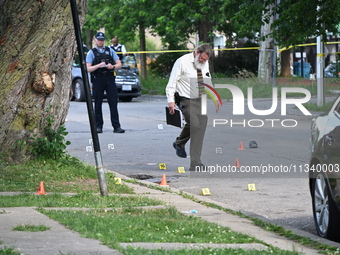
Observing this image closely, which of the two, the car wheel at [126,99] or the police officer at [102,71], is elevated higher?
the police officer at [102,71]

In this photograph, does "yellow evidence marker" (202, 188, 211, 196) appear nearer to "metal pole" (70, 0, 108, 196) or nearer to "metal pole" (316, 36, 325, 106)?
"metal pole" (70, 0, 108, 196)

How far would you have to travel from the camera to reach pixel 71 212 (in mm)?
7941

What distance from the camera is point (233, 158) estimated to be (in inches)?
545

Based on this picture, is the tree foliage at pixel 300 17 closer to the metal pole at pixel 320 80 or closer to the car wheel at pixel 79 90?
the metal pole at pixel 320 80

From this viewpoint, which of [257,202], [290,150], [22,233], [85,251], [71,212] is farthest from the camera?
[290,150]

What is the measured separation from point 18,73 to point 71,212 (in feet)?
11.3

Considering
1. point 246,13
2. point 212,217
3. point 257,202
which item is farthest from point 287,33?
point 212,217

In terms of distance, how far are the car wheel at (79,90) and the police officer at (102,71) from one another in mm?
12249

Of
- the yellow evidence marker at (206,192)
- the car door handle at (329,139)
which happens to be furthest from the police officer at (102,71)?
the car door handle at (329,139)

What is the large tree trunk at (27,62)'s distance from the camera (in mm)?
10789

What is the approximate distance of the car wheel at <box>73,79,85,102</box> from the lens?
3009cm

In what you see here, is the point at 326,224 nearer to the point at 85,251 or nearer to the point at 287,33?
the point at 85,251

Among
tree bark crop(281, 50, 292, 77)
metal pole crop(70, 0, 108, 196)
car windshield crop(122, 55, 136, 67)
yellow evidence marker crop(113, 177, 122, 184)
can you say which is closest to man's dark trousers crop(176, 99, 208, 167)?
yellow evidence marker crop(113, 177, 122, 184)

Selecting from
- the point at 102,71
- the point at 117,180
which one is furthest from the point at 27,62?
the point at 102,71
